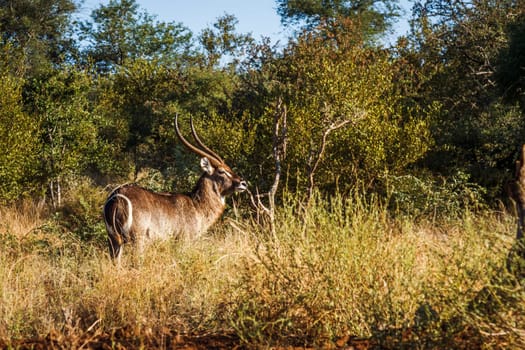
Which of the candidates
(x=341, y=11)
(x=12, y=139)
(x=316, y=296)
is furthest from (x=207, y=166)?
(x=341, y=11)

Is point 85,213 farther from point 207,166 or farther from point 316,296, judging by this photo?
point 316,296

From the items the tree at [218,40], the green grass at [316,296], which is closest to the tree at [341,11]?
the tree at [218,40]

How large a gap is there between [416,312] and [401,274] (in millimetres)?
566

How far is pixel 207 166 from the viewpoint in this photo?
9.21 metres

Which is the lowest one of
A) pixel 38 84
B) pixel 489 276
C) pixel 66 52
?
pixel 489 276

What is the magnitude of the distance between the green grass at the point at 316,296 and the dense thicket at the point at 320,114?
153 inches

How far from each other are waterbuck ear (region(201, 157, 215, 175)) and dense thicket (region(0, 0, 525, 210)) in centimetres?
116

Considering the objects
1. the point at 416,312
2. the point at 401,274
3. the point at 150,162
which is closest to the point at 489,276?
the point at 416,312

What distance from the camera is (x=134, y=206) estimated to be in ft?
25.0

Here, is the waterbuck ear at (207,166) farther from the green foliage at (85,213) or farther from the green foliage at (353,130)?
the green foliage at (353,130)

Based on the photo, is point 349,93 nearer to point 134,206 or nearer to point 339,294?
point 134,206

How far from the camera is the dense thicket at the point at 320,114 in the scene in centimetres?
1225

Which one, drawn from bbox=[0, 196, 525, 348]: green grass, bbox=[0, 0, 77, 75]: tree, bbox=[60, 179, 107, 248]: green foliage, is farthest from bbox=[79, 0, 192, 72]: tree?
bbox=[0, 196, 525, 348]: green grass

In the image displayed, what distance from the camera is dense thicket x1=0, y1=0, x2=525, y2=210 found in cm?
1225
